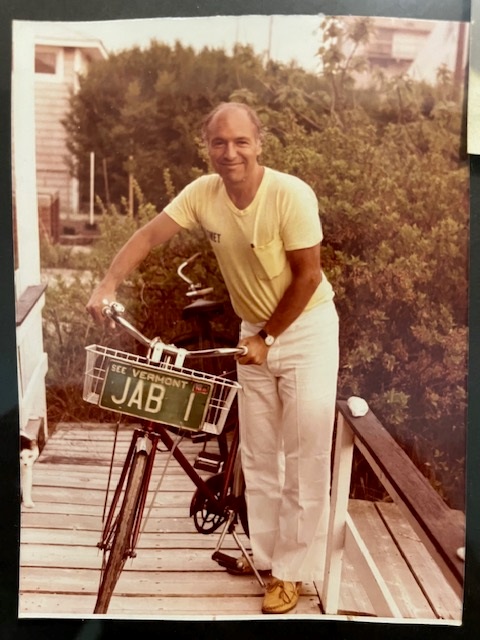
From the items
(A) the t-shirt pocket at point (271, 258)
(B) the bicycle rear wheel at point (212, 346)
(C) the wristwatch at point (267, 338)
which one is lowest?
(B) the bicycle rear wheel at point (212, 346)

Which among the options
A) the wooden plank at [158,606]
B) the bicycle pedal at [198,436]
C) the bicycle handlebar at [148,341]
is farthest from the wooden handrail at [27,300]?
the wooden plank at [158,606]

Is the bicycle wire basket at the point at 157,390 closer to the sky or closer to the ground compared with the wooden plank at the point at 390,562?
closer to the sky

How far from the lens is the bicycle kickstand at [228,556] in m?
1.13

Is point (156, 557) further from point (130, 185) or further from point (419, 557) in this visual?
point (130, 185)

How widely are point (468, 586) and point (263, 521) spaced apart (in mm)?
338

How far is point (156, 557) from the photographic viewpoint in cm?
113

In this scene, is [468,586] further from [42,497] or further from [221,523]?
[42,497]

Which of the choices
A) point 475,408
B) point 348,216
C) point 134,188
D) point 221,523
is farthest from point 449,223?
point 221,523

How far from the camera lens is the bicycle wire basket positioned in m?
1.08

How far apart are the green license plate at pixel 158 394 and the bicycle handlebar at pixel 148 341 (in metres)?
0.04

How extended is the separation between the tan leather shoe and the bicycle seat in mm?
438

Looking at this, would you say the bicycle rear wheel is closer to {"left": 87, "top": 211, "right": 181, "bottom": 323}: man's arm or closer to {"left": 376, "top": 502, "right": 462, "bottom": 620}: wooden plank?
{"left": 87, "top": 211, "right": 181, "bottom": 323}: man's arm

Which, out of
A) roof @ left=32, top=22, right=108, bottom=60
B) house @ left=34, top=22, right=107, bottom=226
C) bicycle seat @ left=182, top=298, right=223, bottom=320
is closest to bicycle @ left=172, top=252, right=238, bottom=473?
bicycle seat @ left=182, top=298, right=223, bottom=320

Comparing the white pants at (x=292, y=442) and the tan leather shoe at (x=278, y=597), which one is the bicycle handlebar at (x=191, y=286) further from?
the tan leather shoe at (x=278, y=597)
